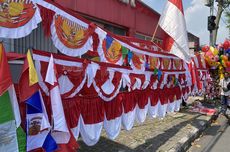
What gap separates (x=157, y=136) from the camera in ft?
25.3

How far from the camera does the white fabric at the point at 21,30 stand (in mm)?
3172

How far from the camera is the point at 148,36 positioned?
1394 cm

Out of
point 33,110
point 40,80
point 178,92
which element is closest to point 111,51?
point 40,80

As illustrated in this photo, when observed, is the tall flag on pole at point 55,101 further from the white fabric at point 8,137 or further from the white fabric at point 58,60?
the white fabric at point 8,137

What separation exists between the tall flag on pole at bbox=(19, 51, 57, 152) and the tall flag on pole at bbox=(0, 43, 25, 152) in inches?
6.1

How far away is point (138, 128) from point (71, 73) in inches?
173

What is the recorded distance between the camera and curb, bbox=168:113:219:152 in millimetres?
6815

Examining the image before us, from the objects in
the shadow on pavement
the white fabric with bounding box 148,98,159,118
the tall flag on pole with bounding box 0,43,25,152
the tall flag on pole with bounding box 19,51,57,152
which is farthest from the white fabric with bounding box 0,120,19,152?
the white fabric with bounding box 148,98,159,118

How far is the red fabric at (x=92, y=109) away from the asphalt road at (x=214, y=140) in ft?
10.1

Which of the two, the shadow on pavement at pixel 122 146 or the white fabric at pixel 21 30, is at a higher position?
the white fabric at pixel 21 30

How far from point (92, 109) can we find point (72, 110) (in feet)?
1.99

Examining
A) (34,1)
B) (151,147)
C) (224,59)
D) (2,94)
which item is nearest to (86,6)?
(151,147)

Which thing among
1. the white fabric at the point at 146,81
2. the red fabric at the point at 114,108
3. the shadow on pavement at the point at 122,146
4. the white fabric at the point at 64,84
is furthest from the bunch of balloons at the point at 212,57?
the white fabric at the point at 64,84

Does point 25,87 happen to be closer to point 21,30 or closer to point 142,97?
point 21,30
